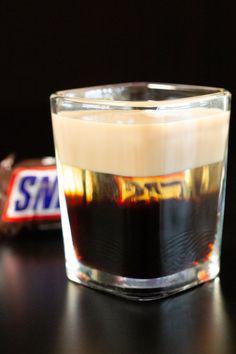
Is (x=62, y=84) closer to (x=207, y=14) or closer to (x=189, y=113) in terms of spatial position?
(x=207, y=14)

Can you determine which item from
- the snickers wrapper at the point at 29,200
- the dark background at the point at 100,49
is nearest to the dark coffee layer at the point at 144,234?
the snickers wrapper at the point at 29,200

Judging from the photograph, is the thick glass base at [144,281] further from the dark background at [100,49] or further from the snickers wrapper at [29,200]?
the dark background at [100,49]

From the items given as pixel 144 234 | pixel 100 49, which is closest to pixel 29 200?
pixel 144 234

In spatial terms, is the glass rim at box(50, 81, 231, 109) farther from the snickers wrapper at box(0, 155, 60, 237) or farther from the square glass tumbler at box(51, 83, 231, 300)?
the snickers wrapper at box(0, 155, 60, 237)

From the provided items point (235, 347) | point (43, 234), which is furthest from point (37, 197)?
point (235, 347)

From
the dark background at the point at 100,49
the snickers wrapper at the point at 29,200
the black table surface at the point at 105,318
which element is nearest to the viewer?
the black table surface at the point at 105,318

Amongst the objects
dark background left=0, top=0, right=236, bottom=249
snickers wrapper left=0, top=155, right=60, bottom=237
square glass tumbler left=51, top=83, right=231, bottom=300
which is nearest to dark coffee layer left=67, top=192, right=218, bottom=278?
square glass tumbler left=51, top=83, right=231, bottom=300
